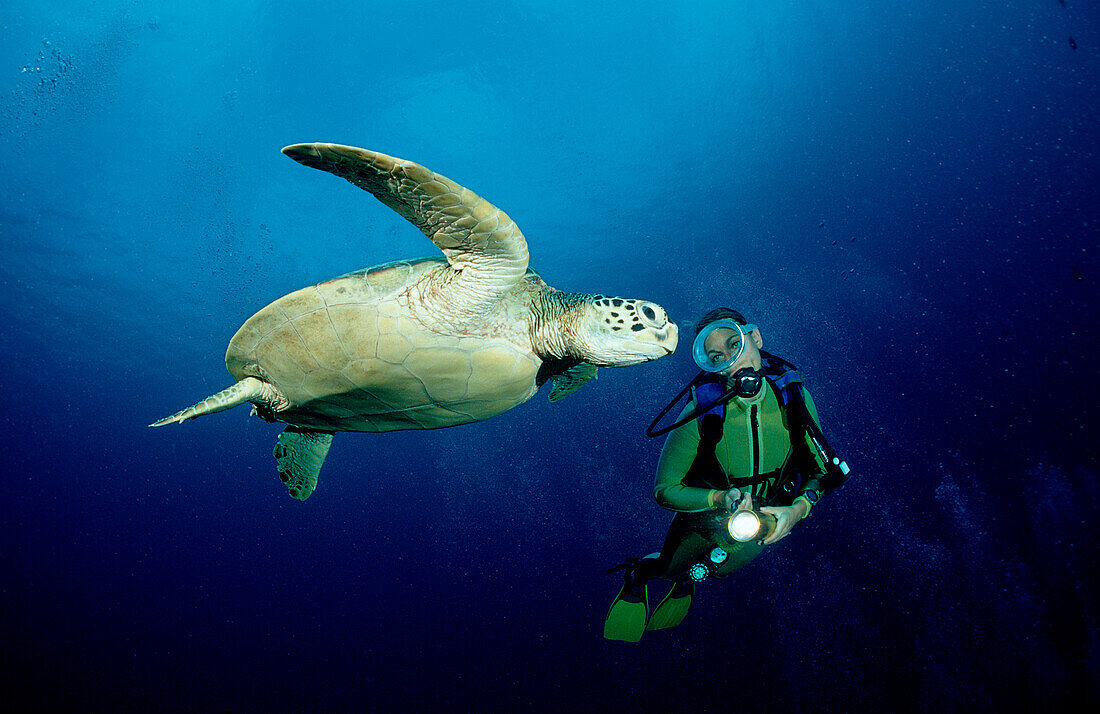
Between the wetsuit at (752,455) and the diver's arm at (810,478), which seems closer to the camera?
the diver's arm at (810,478)

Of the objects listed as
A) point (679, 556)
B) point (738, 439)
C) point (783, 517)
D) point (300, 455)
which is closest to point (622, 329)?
point (738, 439)

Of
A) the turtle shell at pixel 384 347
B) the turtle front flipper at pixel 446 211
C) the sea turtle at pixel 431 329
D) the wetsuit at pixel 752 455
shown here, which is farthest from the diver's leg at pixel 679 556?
the turtle front flipper at pixel 446 211

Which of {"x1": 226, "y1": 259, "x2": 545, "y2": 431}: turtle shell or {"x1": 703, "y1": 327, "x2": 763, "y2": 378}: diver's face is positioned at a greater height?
{"x1": 703, "y1": 327, "x2": 763, "y2": 378}: diver's face

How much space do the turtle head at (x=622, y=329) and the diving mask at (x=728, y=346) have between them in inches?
8.5

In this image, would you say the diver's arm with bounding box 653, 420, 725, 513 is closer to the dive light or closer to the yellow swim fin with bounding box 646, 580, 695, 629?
the dive light

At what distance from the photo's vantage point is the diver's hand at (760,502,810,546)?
2174 millimetres

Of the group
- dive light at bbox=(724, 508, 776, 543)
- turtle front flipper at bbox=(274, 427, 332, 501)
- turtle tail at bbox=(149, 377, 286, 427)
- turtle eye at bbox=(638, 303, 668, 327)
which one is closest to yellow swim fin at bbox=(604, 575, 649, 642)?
dive light at bbox=(724, 508, 776, 543)

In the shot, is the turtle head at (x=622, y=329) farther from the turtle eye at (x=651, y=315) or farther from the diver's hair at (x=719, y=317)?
the diver's hair at (x=719, y=317)

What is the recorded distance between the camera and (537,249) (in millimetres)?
16469

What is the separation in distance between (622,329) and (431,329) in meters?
1.12

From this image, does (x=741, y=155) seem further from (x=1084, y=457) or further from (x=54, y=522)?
(x=54, y=522)

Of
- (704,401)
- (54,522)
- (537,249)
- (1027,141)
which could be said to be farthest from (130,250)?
(54,522)

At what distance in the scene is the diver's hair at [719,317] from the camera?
274cm

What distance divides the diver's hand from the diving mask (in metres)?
0.83
